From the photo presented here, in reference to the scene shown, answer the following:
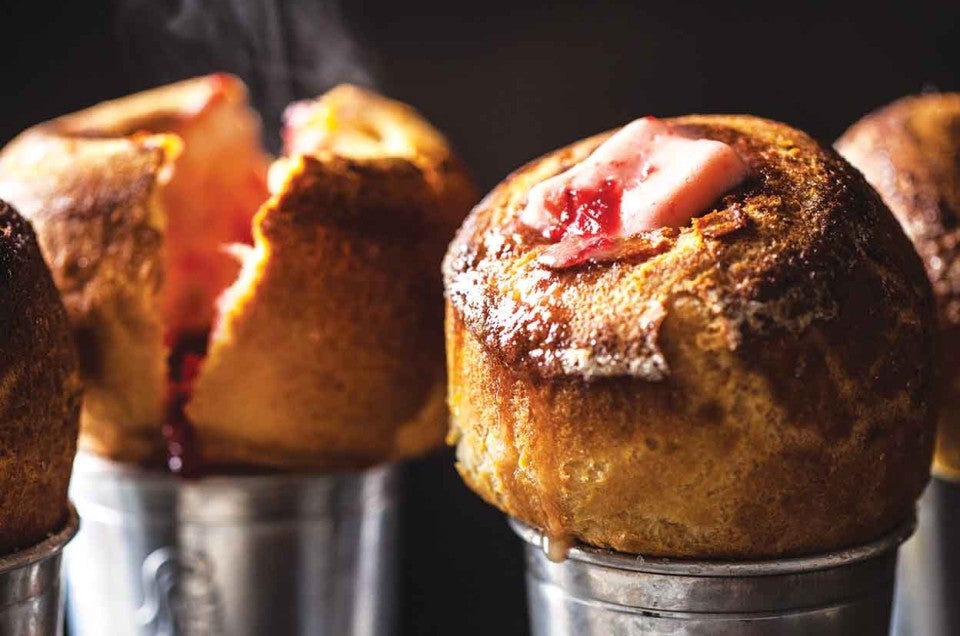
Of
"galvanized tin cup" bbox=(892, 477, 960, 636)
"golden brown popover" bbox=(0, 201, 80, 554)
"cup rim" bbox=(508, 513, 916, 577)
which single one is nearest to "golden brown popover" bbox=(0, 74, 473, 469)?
"golden brown popover" bbox=(0, 201, 80, 554)

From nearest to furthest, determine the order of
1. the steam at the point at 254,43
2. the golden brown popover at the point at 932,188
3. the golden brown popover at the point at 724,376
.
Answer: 1. the golden brown popover at the point at 724,376
2. the golden brown popover at the point at 932,188
3. the steam at the point at 254,43

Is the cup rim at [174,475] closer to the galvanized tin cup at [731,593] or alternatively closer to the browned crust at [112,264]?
the browned crust at [112,264]

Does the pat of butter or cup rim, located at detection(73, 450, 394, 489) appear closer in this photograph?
the pat of butter

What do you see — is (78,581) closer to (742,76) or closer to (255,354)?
(255,354)

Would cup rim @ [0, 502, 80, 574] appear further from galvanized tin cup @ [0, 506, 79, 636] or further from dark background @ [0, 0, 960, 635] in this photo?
dark background @ [0, 0, 960, 635]

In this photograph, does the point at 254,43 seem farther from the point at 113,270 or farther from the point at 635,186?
the point at 635,186

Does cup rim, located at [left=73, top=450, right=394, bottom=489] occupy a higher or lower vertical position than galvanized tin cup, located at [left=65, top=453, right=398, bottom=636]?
higher

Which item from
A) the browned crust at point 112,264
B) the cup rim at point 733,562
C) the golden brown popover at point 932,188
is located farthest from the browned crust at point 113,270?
the golden brown popover at point 932,188
